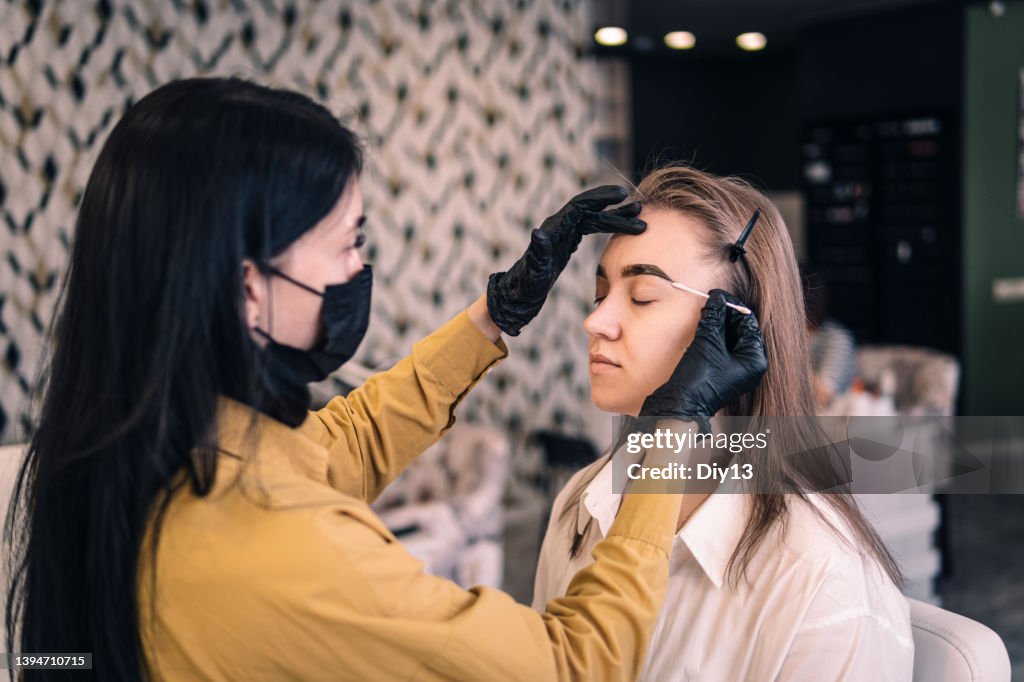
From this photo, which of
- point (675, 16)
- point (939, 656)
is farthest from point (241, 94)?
point (675, 16)

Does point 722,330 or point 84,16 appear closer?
point 722,330

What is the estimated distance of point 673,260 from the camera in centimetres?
131

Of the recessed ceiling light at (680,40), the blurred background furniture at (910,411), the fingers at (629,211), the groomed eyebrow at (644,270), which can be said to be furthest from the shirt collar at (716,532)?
the recessed ceiling light at (680,40)

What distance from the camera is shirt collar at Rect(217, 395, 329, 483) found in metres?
0.90

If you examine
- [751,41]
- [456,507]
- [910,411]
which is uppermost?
[751,41]

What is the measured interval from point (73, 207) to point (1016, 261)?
554cm

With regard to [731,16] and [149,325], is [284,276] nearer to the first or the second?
[149,325]

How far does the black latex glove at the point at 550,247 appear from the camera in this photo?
131 centimetres

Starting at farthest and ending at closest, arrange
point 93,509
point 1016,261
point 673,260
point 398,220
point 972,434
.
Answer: point 1016,261 → point 972,434 → point 398,220 → point 673,260 → point 93,509

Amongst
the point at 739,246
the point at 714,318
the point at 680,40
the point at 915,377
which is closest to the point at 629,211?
the point at 739,246

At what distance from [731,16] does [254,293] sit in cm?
604

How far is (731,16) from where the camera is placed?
246 inches

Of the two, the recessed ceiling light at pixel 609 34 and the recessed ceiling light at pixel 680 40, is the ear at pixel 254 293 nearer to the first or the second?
the recessed ceiling light at pixel 609 34

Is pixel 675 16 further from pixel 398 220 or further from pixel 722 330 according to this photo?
pixel 722 330
